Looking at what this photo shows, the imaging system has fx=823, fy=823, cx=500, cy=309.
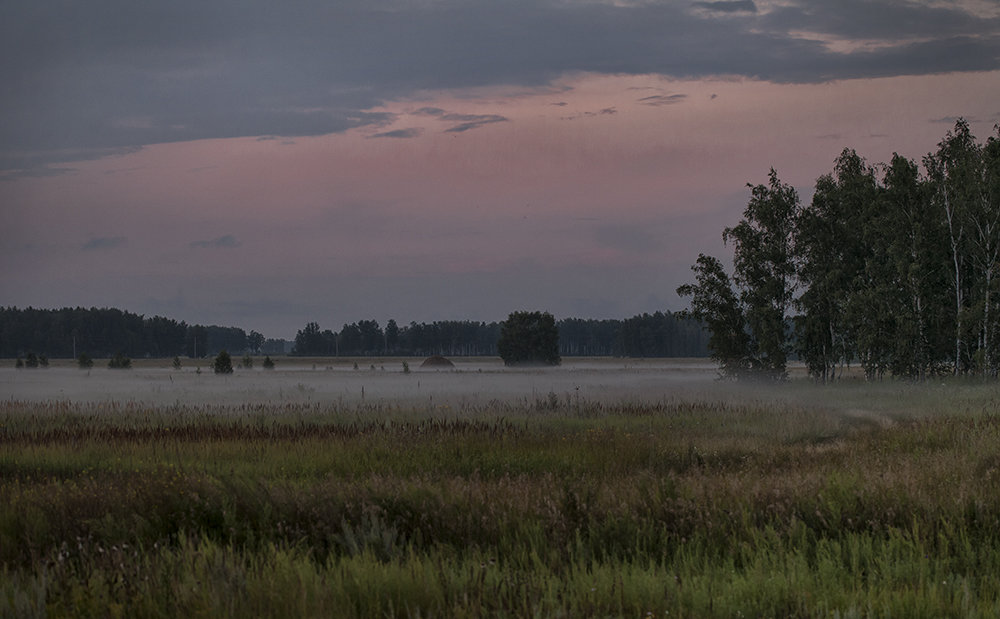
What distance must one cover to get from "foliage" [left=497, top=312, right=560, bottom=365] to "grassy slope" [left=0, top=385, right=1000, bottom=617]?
89.7m

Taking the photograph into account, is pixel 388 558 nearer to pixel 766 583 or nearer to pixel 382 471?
pixel 766 583

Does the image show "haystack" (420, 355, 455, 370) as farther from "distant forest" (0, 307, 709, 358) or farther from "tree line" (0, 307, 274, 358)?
"tree line" (0, 307, 274, 358)

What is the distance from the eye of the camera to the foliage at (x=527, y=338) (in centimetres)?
10725

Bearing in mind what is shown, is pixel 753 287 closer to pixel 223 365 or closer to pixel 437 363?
pixel 223 365

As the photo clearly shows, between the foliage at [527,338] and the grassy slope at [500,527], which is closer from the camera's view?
the grassy slope at [500,527]

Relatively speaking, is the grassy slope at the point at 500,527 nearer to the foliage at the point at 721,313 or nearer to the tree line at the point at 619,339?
the foliage at the point at 721,313

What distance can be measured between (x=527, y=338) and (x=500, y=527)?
99171mm

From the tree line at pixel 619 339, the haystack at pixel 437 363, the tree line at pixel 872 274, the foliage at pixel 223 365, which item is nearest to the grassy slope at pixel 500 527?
the tree line at pixel 872 274

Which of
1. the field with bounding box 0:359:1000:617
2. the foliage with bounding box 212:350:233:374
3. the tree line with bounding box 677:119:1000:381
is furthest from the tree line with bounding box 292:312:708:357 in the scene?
the field with bounding box 0:359:1000:617

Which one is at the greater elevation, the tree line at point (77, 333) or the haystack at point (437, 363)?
the tree line at point (77, 333)

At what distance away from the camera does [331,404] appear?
29016 millimetres

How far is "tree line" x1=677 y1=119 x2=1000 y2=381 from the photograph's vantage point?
40.5 meters

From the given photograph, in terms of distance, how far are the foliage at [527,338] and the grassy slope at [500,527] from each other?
89.7 metres

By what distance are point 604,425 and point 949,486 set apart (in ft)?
36.7
